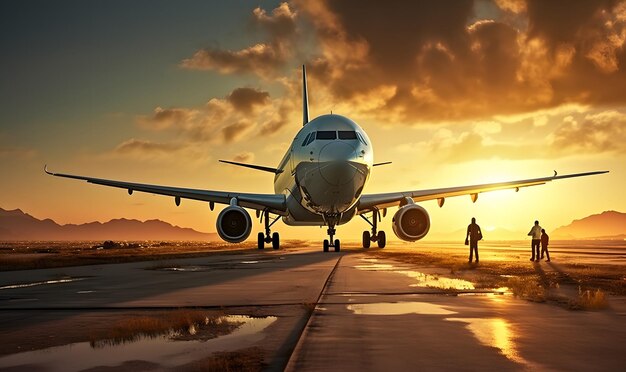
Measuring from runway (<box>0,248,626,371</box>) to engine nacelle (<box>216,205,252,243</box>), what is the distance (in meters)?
13.7

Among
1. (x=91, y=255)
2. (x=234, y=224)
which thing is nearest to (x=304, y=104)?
(x=91, y=255)

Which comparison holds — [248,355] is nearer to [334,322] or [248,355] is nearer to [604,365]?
[334,322]

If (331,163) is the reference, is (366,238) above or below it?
below

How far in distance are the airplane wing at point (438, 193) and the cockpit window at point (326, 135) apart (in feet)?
26.5

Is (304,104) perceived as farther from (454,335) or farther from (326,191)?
(454,335)

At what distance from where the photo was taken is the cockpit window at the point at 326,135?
26509 millimetres

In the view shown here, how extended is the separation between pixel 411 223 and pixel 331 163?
561 cm

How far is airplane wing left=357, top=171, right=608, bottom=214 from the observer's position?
33812 millimetres

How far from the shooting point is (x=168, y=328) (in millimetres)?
7824

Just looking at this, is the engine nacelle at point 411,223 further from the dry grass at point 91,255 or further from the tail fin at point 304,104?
the tail fin at point 304,104

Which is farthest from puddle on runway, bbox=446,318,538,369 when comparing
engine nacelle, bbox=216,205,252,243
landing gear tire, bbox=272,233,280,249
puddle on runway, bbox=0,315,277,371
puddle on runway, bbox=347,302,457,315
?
landing gear tire, bbox=272,233,280,249

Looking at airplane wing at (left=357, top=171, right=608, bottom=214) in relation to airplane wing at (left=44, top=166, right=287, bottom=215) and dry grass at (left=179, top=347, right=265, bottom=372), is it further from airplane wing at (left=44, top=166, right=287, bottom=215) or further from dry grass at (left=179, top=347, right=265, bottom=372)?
dry grass at (left=179, top=347, right=265, bottom=372)

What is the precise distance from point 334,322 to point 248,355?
2.38 metres

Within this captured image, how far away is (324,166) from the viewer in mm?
25938
